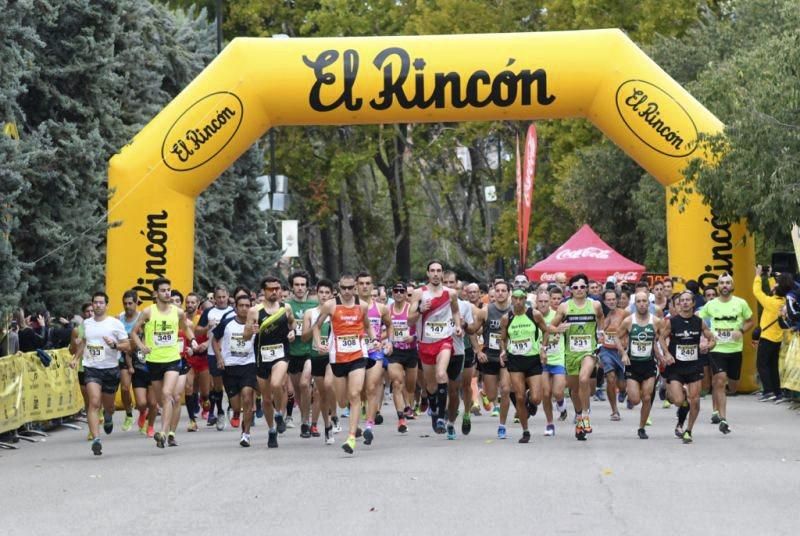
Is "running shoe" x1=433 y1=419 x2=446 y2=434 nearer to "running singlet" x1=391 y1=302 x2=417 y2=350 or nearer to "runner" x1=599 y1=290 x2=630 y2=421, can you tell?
"running singlet" x1=391 y1=302 x2=417 y2=350

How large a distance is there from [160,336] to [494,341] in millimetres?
3785

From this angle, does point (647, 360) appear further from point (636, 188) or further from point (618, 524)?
point (636, 188)

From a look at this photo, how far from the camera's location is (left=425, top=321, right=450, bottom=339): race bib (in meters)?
18.2

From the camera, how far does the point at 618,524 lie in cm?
1045

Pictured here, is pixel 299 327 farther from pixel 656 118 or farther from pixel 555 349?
pixel 656 118

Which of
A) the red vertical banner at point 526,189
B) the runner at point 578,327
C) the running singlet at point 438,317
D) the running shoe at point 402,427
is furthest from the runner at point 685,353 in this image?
the red vertical banner at point 526,189

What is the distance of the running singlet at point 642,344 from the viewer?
17.8 meters

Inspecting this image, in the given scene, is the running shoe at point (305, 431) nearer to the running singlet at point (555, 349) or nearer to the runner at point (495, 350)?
the runner at point (495, 350)

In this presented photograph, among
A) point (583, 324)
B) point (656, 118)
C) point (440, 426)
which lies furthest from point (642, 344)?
point (656, 118)

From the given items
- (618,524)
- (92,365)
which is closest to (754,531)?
(618,524)

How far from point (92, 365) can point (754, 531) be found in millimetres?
8939

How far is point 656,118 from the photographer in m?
23.4

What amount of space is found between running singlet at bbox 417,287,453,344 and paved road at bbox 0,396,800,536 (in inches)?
44.9

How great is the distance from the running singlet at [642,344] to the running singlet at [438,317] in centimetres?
199
